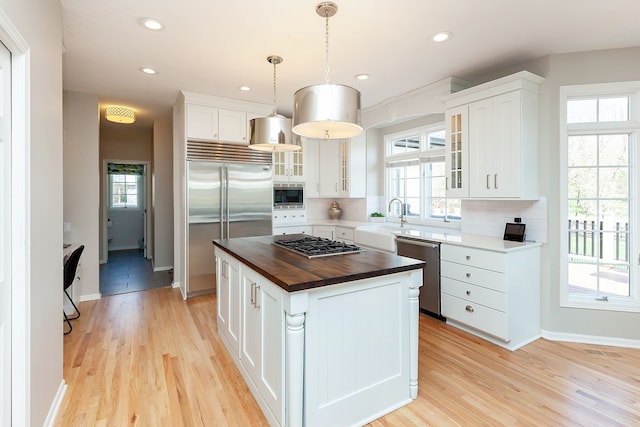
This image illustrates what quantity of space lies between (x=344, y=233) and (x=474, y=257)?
2055 millimetres

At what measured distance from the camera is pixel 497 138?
3.13m

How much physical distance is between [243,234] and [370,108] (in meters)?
2.57

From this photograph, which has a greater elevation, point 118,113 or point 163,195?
point 118,113

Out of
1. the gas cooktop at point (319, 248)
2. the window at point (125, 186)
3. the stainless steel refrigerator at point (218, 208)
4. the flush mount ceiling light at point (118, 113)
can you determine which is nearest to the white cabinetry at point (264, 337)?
the gas cooktop at point (319, 248)

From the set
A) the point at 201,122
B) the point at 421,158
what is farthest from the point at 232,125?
the point at 421,158

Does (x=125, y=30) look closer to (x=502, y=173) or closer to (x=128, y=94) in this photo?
(x=128, y=94)

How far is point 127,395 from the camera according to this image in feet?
7.16

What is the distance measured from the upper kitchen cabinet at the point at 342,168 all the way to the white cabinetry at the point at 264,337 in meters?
3.12

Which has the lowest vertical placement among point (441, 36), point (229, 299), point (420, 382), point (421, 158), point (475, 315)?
point (420, 382)

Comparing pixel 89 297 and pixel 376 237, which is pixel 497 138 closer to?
pixel 376 237

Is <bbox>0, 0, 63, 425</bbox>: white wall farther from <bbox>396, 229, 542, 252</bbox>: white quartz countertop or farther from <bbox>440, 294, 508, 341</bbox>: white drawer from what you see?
<bbox>440, 294, 508, 341</bbox>: white drawer

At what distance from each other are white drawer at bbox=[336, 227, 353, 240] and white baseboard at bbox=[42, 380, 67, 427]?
11.0ft

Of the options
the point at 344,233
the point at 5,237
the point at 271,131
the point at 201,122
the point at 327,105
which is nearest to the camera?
the point at 5,237

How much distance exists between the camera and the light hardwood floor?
197cm
